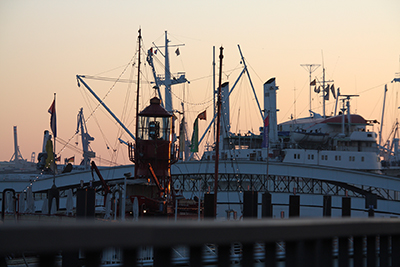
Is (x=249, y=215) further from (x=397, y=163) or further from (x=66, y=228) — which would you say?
(x=397, y=163)

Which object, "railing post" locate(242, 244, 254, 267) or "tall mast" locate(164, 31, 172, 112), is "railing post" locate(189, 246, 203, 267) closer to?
"railing post" locate(242, 244, 254, 267)

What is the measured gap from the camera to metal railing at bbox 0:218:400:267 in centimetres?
255

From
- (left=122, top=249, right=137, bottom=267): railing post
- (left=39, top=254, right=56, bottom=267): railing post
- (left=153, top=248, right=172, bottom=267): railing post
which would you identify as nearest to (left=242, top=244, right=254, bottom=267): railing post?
(left=153, top=248, right=172, bottom=267): railing post

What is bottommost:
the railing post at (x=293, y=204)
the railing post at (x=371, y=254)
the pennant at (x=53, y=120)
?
the railing post at (x=293, y=204)

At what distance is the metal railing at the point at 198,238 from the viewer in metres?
2.55

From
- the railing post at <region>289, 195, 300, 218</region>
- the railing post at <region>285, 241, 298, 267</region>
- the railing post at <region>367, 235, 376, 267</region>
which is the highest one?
the railing post at <region>285, 241, 298, 267</region>

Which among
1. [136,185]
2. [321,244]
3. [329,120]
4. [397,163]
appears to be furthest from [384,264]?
[397,163]

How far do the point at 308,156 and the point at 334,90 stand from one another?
2205 cm

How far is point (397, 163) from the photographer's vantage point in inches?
3701

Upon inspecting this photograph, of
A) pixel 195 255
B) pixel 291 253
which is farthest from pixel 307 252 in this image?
pixel 195 255

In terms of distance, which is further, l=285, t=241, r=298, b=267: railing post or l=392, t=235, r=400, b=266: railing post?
l=392, t=235, r=400, b=266: railing post

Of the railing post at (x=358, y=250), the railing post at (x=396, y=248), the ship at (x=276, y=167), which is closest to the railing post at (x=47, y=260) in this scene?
the railing post at (x=358, y=250)

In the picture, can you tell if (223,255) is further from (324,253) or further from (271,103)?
(271,103)

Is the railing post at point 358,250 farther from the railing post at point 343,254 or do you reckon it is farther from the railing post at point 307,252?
the railing post at point 307,252
